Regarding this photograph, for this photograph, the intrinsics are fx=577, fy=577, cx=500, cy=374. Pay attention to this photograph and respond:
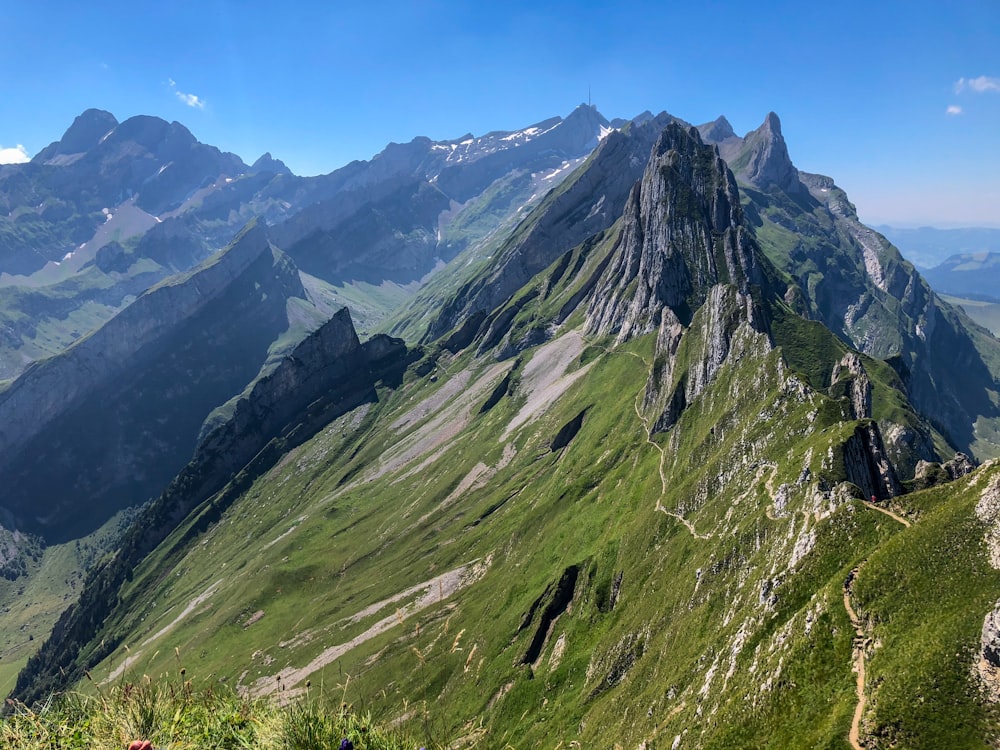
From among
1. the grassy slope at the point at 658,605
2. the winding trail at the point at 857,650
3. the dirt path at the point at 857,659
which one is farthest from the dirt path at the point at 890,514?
the dirt path at the point at 857,659

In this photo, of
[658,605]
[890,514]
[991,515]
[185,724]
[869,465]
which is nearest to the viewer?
[185,724]

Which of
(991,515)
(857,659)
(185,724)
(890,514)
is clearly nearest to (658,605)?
(890,514)

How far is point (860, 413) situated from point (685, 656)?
90.0 m

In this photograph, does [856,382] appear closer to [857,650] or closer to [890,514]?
[890,514]

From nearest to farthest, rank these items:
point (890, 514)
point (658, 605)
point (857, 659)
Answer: point (857, 659)
point (890, 514)
point (658, 605)

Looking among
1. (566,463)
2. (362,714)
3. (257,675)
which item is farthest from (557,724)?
(257,675)

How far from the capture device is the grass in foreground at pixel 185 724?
17547mm

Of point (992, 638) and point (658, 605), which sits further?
point (658, 605)

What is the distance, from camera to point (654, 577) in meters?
93.2

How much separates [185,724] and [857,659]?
43.4 metres

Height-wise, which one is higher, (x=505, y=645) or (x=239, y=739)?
(x=239, y=739)

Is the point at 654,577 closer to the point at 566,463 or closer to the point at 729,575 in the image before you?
the point at 729,575

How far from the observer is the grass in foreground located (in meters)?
17.5

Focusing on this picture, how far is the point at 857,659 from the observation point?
1633 inches
